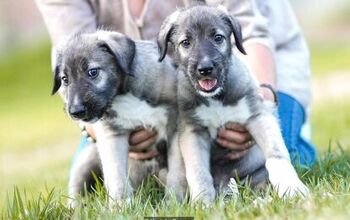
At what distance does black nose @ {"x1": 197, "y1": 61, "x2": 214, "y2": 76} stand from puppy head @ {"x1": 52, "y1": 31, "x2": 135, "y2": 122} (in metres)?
0.50

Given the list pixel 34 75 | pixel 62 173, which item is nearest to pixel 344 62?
pixel 34 75

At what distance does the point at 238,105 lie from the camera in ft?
15.9

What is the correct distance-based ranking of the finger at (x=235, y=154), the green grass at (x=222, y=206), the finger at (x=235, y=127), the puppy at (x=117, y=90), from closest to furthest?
1. the green grass at (x=222, y=206)
2. the puppy at (x=117, y=90)
3. the finger at (x=235, y=127)
4. the finger at (x=235, y=154)

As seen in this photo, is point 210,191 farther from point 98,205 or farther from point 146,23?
point 146,23

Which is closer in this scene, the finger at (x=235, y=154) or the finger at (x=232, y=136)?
the finger at (x=232, y=136)

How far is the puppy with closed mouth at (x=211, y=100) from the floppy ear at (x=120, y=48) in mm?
179

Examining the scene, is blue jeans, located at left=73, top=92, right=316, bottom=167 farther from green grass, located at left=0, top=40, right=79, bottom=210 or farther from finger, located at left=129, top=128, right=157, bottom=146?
green grass, located at left=0, top=40, right=79, bottom=210

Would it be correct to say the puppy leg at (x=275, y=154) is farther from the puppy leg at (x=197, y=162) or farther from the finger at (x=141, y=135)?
the finger at (x=141, y=135)

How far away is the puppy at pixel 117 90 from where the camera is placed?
4594 millimetres

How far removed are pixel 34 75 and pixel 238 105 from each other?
17.0 m

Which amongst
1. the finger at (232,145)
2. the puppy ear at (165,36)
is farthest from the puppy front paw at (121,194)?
the puppy ear at (165,36)

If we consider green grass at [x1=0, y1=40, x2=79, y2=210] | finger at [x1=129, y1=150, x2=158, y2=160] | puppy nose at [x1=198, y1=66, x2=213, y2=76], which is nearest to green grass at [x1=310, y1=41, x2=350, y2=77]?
green grass at [x1=0, y1=40, x2=79, y2=210]

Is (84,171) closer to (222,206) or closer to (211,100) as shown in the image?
(211,100)

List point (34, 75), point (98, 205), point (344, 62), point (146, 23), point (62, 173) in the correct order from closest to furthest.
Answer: point (98, 205)
point (146, 23)
point (62, 173)
point (344, 62)
point (34, 75)
